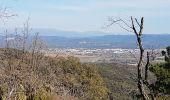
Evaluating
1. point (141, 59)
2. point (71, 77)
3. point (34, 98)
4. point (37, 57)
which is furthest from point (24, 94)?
point (71, 77)

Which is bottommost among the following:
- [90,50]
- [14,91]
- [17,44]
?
[90,50]

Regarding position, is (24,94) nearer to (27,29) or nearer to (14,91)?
(14,91)

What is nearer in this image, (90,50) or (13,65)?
(13,65)

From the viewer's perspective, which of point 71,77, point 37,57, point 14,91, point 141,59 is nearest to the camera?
point 141,59

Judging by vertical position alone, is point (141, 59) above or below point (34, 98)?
above

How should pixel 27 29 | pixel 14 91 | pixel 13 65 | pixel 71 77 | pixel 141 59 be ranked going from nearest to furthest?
pixel 141 59, pixel 14 91, pixel 27 29, pixel 13 65, pixel 71 77

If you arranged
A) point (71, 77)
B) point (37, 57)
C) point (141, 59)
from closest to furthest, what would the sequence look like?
point (141, 59), point (37, 57), point (71, 77)

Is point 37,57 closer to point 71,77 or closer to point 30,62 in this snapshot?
point 30,62

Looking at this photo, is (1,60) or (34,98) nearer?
(34,98)

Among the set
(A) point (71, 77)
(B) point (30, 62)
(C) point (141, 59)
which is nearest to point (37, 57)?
(B) point (30, 62)
